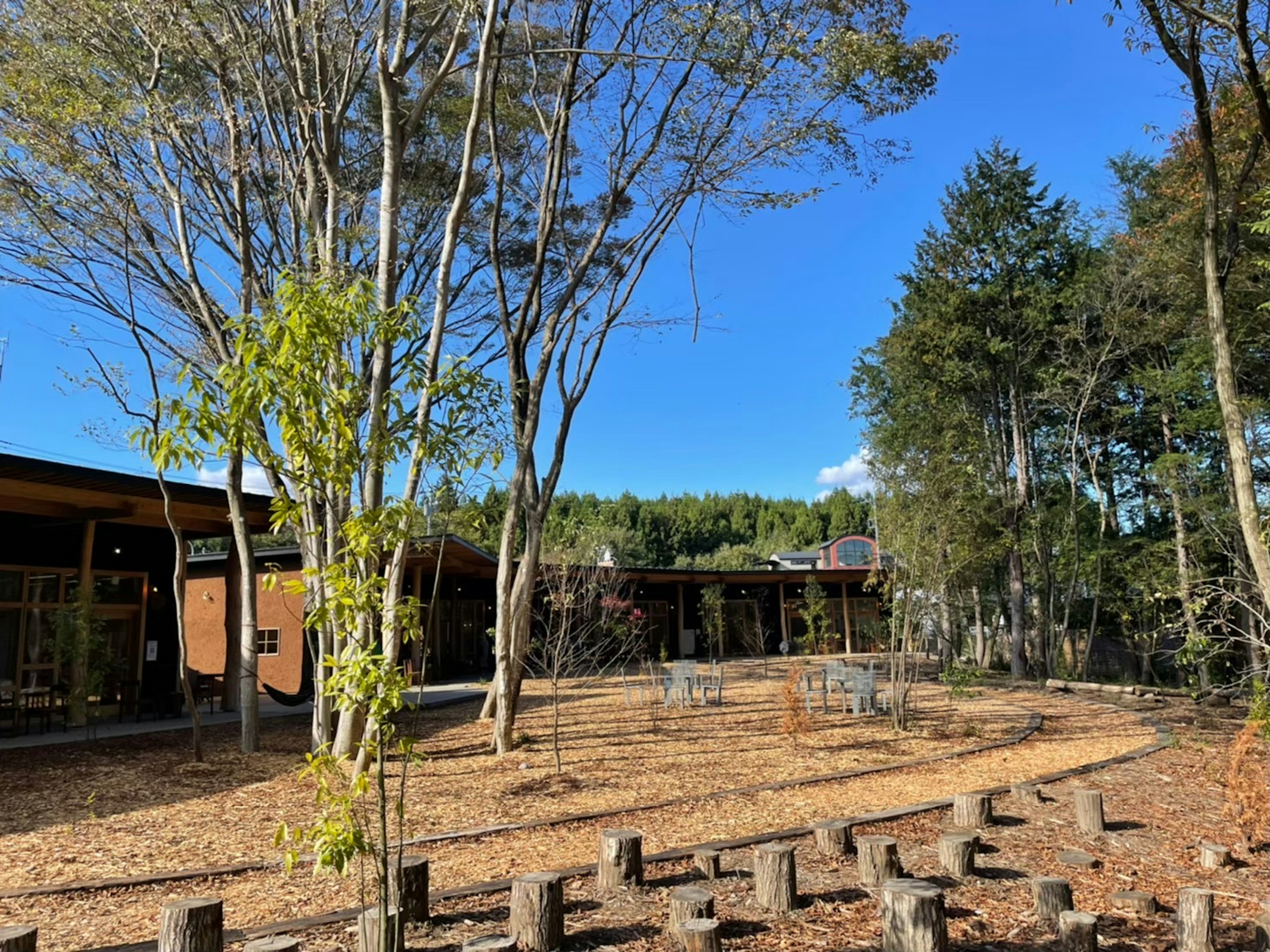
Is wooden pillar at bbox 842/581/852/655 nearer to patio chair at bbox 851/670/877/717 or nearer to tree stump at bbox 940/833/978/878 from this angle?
patio chair at bbox 851/670/877/717

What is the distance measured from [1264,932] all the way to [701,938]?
2328 millimetres

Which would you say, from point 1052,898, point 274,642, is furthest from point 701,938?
point 274,642

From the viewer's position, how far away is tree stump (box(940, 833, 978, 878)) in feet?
13.5

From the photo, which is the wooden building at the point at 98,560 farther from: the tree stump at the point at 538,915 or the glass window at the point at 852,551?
the glass window at the point at 852,551

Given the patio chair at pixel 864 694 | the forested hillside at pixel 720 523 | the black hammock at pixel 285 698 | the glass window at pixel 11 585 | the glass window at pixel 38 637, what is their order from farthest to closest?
the forested hillside at pixel 720 523 < the black hammock at pixel 285 698 < the glass window at pixel 38 637 < the glass window at pixel 11 585 < the patio chair at pixel 864 694

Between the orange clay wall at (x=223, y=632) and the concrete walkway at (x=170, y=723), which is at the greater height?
the orange clay wall at (x=223, y=632)

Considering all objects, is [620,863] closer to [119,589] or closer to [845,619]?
[119,589]

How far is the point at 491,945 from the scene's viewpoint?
9.00 feet

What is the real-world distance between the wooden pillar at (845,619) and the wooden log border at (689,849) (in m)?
19.3

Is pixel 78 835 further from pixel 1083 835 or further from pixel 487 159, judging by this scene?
pixel 487 159

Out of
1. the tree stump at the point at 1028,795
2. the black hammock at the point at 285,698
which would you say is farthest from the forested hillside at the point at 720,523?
the tree stump at the point at 1028,795

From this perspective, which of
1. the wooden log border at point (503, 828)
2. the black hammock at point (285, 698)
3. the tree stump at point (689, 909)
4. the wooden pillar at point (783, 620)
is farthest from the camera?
the wooden pillar at point (783, 620)

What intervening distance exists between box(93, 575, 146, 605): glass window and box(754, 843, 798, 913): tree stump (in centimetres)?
1199

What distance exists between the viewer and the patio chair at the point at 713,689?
12.4m
